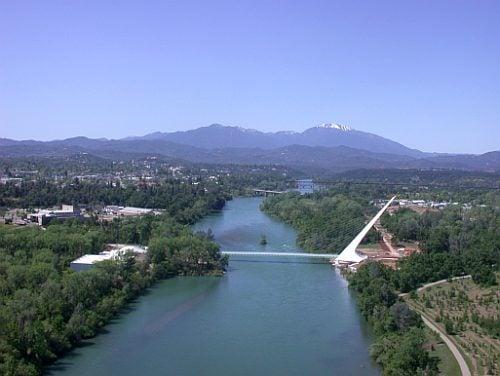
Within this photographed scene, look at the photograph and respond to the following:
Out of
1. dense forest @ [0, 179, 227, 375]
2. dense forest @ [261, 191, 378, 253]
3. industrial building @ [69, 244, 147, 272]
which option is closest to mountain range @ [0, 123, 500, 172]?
dense forest @ [261, 191, 378, 253]

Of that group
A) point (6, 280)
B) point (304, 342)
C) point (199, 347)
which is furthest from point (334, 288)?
point (6, 280)

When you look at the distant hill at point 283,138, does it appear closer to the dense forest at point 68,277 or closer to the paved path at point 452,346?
the dense forest at point 68,277

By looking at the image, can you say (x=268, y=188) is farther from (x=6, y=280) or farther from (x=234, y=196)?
(x=6, y=280)

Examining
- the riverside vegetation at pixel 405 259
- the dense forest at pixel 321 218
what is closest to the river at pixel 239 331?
the riverside vegetation at pixel 405 259

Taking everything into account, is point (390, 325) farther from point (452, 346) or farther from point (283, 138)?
point (283, 138)

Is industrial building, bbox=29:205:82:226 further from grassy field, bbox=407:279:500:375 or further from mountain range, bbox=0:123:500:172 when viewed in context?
mountain range, bbox=0:123:500:172

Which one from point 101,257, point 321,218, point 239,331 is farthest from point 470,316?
point 321,218
